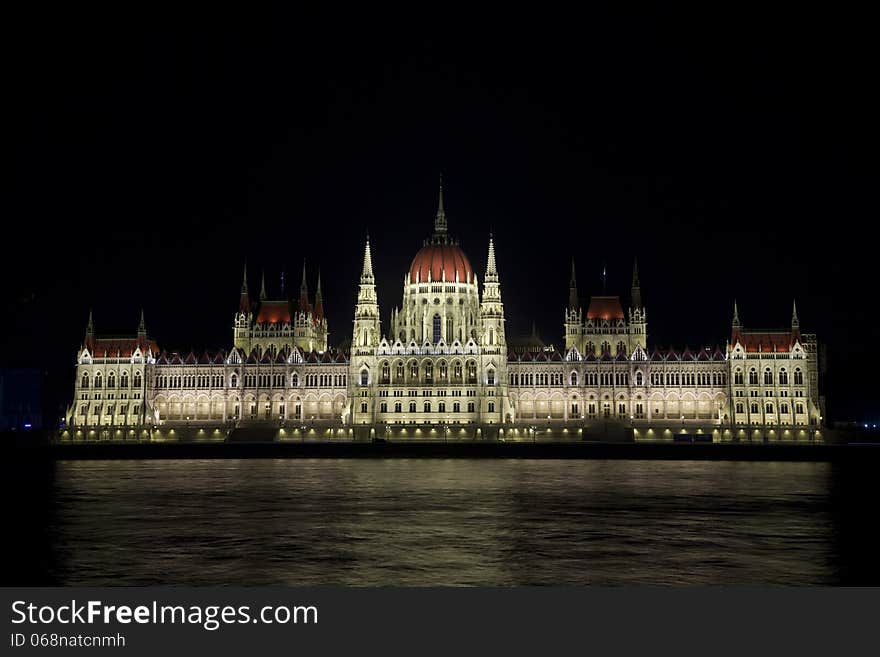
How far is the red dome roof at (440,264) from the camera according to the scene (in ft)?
465

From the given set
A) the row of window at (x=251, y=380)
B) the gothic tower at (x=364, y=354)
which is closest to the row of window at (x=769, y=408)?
the gothic tower at (x=364, y=354)

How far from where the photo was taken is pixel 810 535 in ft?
143

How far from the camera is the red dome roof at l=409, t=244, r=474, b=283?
142 metres

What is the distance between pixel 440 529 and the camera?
44406 millimetres

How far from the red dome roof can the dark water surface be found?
6573 cm

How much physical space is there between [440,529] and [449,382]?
88.2m

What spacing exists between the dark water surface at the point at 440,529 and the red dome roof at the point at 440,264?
65734 mm

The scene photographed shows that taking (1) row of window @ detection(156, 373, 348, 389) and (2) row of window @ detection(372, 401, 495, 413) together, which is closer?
(2) row of window @ detection(372, 401, 495, 413)

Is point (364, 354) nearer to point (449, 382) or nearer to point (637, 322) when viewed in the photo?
point (449, 382)

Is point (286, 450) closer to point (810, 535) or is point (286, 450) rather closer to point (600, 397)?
point (600, 397)

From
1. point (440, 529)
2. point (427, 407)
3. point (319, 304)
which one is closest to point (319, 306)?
point (319, 304)

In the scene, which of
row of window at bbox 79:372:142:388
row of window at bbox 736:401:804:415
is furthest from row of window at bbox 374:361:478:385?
row of window at bbox 79:372:142:388

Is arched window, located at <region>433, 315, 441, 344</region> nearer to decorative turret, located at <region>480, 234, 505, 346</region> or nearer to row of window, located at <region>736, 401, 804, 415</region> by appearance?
decorative turret, located at <region>480, 234, 505, 346</region>

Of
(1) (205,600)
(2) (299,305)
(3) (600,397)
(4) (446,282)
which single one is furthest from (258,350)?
(1) (205,600)
